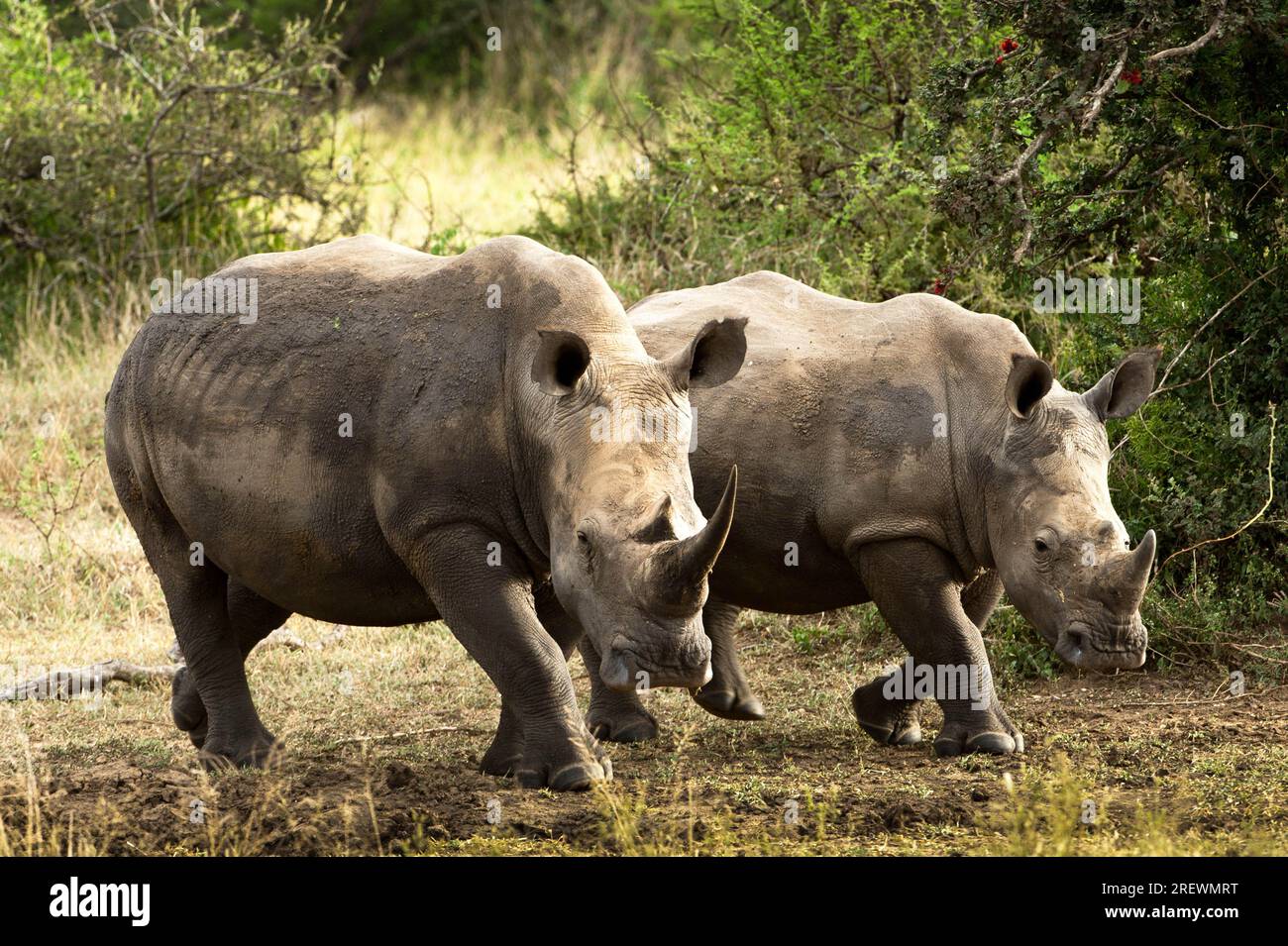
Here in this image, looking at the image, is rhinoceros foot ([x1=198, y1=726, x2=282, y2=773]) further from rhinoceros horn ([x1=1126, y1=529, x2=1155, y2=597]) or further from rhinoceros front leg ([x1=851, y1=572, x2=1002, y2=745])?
rhinoceros horn ([x1=1126, y1=529, x2=1155, y2=597])

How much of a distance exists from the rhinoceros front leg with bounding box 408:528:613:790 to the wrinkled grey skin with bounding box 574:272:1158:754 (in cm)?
125

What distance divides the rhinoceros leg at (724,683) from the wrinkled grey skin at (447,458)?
798 millimetres

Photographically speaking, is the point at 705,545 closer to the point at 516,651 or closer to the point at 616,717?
the point at 516,651

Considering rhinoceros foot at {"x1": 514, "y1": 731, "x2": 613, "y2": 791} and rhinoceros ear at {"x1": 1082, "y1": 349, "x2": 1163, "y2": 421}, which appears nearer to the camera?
rhinoceros foot at {"x1": 514, "y1": 731, "x2": 613, "y2": 791}

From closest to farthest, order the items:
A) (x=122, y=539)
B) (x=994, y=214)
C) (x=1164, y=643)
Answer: (x=994, y=214) < (x=1164, y=643) < (x=122, y=539)

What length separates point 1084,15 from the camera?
804 centimetres

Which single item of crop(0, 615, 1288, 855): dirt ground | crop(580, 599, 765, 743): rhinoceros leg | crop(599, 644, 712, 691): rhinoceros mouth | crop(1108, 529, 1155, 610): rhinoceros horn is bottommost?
crop(0, 615, 1288, 855): dirt ground

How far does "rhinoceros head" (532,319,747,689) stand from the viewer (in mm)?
5504

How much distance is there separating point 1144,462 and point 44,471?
6.96m

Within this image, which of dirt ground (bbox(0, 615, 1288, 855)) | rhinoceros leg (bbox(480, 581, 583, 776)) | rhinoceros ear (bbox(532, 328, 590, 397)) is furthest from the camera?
rhinoceros leg (bbox(480, 581, 583, 776))

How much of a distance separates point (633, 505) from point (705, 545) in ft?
1.41

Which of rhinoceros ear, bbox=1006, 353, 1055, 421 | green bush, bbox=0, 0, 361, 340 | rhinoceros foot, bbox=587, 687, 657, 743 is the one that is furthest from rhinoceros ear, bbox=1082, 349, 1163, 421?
green bush, bbox=0, 0, 361, 340

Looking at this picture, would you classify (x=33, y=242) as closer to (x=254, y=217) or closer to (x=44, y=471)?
(x=254, y=217)
